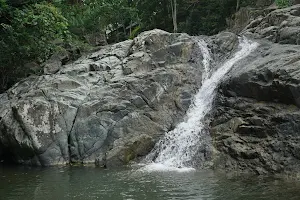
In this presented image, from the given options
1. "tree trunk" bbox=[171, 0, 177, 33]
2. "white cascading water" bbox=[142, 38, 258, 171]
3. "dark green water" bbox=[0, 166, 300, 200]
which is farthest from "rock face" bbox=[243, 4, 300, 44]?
"dark green water" bbox=[0, 166, 300, 200]

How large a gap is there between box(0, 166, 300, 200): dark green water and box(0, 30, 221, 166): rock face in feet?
7.92

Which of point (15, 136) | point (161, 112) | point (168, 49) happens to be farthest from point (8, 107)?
point (168, 49)

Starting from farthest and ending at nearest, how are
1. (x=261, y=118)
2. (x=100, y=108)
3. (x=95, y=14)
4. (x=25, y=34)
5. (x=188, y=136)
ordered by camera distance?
(x=95, y=14)
(x=25, y=34)
(x=100, y=108)
(x=188, y=136)
(x=261, y=118)

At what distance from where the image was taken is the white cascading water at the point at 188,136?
15102 millimetres

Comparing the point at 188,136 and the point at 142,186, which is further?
the point at 188,136

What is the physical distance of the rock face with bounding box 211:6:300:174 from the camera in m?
13.1

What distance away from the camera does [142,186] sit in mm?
11734

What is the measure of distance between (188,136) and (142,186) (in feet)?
16.9

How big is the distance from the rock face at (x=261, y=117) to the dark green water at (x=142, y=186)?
3.65 ft

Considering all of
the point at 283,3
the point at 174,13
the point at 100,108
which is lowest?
the point at 100,108

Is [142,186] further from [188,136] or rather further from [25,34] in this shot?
[25,34]

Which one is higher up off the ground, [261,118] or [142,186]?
[261,118]

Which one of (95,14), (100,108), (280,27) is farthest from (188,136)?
(95,14)

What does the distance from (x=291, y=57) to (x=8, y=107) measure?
44.8ft
